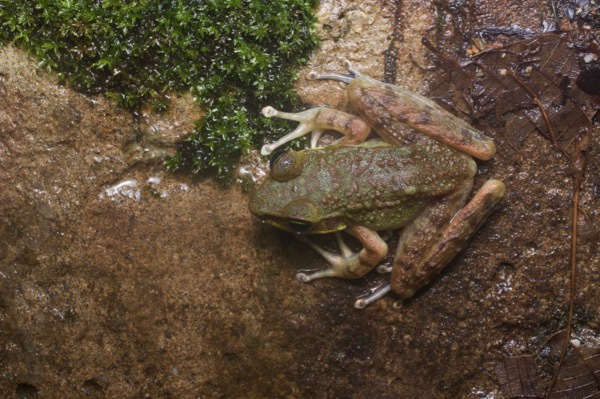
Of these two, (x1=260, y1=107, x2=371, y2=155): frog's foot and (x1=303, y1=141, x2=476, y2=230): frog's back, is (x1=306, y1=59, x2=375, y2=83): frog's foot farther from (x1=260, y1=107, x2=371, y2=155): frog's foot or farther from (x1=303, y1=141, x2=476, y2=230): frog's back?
(x1=303, y1=141, x2=476, y2=230): frog's back

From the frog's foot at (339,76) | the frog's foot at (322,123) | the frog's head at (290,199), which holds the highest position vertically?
the frog's foot at (339,76)

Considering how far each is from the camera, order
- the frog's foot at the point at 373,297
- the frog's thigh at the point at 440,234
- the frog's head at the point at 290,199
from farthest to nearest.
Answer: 1. the frog's foot at the point at 373,297
2. the frog's thigh at the point at 440,234
3. the frog's head at the point at 290,199

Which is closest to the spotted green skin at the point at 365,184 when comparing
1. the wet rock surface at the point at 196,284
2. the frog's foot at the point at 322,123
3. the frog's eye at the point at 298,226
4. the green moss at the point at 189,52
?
the frog's eye at the point at 298,226

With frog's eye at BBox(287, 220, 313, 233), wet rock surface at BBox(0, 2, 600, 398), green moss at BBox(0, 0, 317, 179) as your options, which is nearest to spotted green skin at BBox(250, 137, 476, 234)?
frog's eye at BBox(287, 220, 313, 233)

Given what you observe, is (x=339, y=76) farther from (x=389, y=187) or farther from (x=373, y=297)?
(x=373, y=297)

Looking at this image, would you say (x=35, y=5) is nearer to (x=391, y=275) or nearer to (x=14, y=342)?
(x=14, y=342)

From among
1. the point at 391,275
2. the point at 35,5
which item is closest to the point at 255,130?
the point at 391,275

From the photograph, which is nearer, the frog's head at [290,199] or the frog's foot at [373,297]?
the frog's head at [290,199]

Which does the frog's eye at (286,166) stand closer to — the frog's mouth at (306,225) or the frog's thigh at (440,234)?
the frog's mouth at (306,225)
